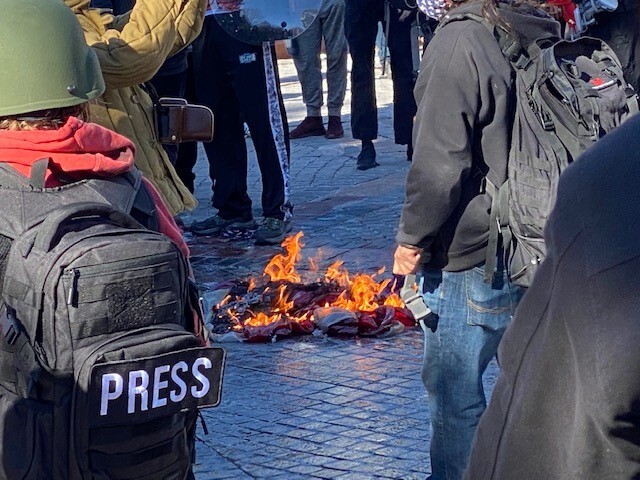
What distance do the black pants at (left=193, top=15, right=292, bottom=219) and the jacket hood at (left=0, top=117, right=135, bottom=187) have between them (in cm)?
501

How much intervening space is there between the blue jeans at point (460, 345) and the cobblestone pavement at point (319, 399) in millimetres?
712

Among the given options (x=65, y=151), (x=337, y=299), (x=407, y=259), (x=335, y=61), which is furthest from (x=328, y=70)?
Answer: (x=65, y=151)

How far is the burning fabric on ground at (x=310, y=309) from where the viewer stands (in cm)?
589

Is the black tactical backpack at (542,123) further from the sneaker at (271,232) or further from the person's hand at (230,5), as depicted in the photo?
the sneaker at (271,232)

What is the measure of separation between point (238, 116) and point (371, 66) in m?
2.57

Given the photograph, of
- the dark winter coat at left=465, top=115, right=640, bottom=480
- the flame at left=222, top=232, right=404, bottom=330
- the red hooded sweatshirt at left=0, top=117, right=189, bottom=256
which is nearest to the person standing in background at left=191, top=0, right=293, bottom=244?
the flame at left=222, top=232, right=404, bottom=330

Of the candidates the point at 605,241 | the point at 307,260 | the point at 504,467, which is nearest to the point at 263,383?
the point at 307,260

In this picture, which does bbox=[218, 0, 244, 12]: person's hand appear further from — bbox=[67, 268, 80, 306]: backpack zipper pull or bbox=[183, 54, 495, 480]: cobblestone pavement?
bbox=[67, 268, 80, 306]: backpack zipper pull

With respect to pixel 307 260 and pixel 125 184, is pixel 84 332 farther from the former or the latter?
pixel 307 260

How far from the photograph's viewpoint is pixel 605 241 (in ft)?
4.32

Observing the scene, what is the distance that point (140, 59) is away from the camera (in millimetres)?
4160

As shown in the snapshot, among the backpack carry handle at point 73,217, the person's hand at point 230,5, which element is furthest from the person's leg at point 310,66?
the backpack carry handle at point 73,217

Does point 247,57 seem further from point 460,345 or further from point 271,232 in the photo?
point 460,345

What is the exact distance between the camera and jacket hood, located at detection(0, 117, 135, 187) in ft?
8.36
